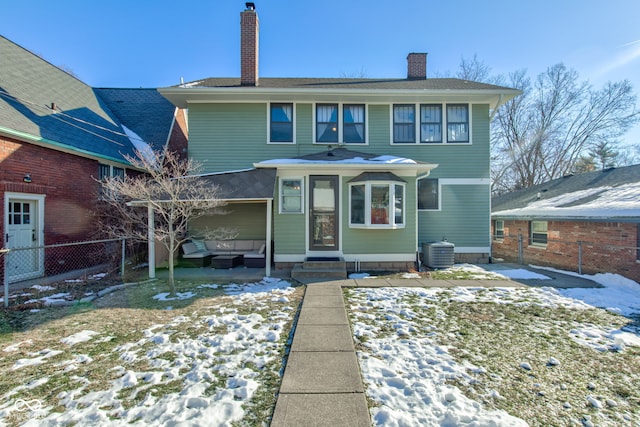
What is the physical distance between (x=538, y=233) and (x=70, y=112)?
17.3 meters

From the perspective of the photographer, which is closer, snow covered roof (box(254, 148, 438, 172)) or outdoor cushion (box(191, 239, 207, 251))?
snow covered roof (box(254, 148, 438, 172))

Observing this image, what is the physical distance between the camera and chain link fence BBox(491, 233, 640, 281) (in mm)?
7535

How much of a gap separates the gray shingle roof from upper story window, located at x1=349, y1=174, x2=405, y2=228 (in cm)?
392

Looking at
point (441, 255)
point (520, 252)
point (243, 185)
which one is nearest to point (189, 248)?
point (243, 185)

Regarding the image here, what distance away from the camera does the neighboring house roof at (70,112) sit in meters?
7.75

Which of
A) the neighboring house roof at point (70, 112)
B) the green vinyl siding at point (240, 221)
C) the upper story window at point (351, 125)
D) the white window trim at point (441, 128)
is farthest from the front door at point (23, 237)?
the white window trim at point (441, 128)

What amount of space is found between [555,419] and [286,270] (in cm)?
663

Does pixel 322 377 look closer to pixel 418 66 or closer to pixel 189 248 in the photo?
pixel 189 248

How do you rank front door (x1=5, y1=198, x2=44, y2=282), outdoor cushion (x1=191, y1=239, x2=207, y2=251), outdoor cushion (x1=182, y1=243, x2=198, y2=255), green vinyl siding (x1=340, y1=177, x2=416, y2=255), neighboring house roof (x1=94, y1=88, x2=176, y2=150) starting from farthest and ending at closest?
neighboring house roof (x1=94, y1=88, x2=176, y2=150) < outdoor cushion (x1=191, y1=239, x2=207, y2=251) < outdoor cushion (x1=182, y1=243, x2=198, y2=255) < green vinyl siding (x1=340, y1=177, x2=416, y2=255) < front door (x1=5, y1=198, x2=44, y2=282)

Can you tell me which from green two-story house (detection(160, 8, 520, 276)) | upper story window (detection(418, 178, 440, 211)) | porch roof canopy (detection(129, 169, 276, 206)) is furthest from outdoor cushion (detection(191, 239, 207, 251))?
upper story window (detection(418, 178, 440, 211))

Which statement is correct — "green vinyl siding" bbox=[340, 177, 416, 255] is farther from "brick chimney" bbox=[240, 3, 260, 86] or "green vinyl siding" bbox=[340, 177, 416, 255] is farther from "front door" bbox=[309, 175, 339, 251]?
"brick chimney" bbox=[240, 3, 260, 86]

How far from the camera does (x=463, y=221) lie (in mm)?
10281

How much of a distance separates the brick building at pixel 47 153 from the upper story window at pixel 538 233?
1536 centimetres

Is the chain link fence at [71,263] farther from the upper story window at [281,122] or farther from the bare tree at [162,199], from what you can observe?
the upper story window at [281,122]
